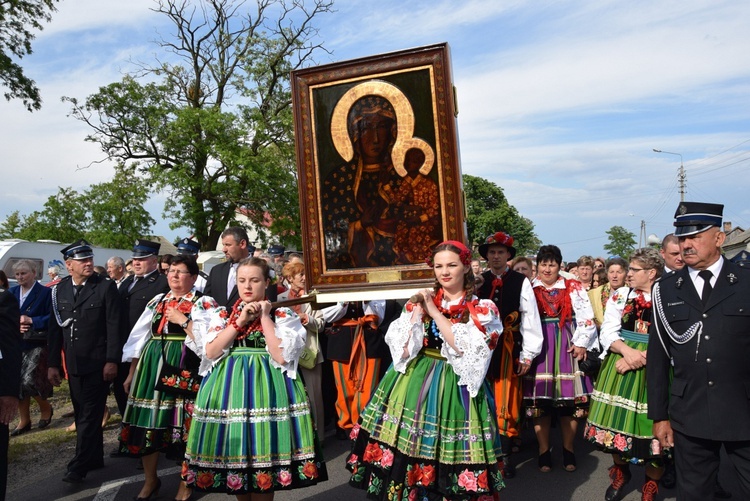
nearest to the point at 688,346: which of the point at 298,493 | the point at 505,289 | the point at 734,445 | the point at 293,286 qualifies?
the point at 734,445

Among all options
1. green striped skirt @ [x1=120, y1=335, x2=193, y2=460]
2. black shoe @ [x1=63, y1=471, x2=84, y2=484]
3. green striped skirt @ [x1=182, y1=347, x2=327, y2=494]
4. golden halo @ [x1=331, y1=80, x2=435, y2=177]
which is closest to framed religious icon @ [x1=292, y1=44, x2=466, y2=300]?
golden halo @ [x1=331, y1=80, x2=435, y2=177]

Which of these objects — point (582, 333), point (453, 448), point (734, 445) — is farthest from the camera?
point (582, 333)

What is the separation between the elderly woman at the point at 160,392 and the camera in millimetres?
5055

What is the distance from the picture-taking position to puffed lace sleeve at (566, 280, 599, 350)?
19.5ft

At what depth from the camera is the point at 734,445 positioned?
3.48 m

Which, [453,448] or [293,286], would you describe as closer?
[453,448]

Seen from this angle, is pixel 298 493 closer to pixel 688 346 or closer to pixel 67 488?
pixel 67 488

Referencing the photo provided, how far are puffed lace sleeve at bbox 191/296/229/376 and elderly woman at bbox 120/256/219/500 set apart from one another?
0.68 m

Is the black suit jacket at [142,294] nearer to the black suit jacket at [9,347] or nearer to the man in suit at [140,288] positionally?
the man in suit at [140,288]

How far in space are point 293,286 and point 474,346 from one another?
3551mm

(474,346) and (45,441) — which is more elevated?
(474,346)

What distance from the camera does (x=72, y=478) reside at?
223 inches

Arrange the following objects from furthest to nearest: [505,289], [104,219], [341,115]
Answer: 1. [104,219]
2. [505,289]
3. [341,115]

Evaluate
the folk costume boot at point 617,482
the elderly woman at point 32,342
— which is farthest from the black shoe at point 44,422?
the folk costume boot at point 617,482
